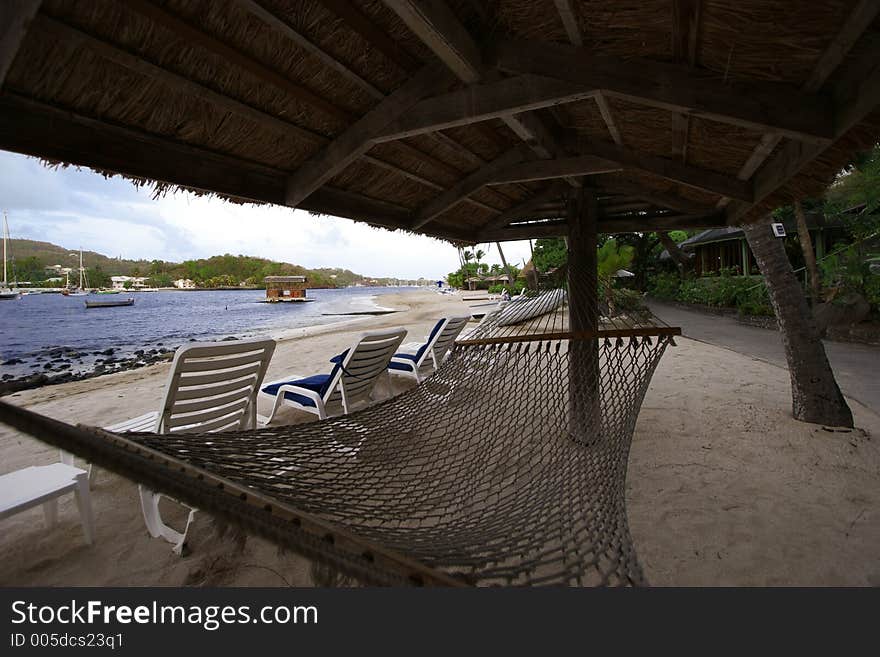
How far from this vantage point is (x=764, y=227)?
325 centimetres

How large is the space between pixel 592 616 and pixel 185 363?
1873mm

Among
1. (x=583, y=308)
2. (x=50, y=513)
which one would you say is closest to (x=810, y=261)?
(x=583, y=308)

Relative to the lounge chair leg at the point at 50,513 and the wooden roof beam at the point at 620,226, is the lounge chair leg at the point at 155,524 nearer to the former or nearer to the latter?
the lounge chair leg at the point at 50,513

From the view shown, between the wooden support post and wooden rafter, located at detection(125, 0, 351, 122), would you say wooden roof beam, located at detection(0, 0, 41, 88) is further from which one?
the wooden support post

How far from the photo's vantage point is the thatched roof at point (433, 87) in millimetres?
1205

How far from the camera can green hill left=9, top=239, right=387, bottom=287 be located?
178 feet

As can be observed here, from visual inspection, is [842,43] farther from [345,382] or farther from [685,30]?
[345,382]

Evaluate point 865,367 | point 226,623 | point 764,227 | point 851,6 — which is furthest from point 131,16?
point 865,367

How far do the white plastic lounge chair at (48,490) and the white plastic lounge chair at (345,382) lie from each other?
1030 millimetres

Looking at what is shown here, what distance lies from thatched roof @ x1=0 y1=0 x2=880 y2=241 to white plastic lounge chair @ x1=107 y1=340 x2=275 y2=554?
0.80 m

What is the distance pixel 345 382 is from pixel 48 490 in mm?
1614

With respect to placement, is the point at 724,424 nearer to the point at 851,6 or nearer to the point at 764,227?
the point at 764,227

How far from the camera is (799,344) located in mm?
3229

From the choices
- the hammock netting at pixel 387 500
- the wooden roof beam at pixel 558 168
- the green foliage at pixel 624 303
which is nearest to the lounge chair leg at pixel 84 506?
the hammock netting at pixel 387 500
